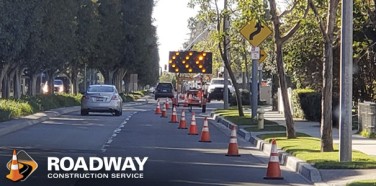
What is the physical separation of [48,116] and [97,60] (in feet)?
89.8

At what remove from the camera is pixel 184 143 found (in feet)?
76.6

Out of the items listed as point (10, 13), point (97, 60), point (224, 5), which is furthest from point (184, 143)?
point (97, 60)

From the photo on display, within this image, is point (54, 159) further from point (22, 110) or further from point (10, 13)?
point (22, 110)

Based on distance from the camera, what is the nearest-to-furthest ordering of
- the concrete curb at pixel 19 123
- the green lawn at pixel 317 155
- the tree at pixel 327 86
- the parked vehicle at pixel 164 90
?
the green lawn at pixel 317 155 → the tree at pixel 327 86 → the concrete curb at pixel 19 123 → the parked vehicle at pixel 164 90

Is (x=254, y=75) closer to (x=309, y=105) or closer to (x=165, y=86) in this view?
(x=309, y=105)

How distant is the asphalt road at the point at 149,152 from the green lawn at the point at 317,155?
1.94 ft

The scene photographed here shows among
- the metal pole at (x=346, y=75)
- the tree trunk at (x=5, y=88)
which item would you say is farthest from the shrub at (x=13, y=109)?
the metal pole at (x=346, y=75)

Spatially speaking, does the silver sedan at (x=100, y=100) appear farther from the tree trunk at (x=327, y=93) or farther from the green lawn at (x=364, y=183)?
the green lawn at (x=364, y=183)

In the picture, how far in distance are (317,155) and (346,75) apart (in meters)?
2.34

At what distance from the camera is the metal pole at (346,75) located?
16.5 meters

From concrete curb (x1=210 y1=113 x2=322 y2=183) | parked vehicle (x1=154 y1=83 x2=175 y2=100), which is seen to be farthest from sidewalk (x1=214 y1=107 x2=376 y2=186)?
parked vehicle (x1=154 y1=83 x2=175 y2=100)

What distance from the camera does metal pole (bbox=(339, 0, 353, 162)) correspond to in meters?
16.5

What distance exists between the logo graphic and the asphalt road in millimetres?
150

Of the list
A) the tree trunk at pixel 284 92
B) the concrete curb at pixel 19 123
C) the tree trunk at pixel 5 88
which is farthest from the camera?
the tree trunk at pixel 5 88
